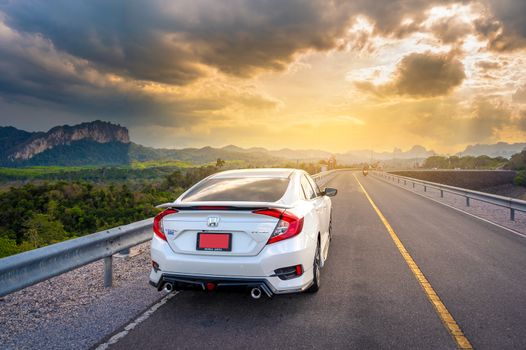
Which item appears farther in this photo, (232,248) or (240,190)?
(240,190)

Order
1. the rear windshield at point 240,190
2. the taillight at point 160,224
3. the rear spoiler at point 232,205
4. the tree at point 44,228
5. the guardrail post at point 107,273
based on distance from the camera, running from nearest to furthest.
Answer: the rear spoiler at point 232,205
the taillight at point 160,224
the rear windshield at point 240,190
the guardrail post at point 107,273
the tree at point 44,228

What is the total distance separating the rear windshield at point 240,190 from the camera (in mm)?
4164

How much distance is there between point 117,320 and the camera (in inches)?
143

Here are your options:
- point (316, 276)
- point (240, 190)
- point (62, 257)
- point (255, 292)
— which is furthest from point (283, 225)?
point (62, 257)

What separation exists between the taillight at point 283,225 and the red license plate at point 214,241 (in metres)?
0.41

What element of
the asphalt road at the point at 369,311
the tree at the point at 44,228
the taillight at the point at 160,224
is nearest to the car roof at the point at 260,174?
the taillight at the point at 160,224

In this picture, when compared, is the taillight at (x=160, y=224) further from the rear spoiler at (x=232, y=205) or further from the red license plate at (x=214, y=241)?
the red license plate at (x=214, y=241)

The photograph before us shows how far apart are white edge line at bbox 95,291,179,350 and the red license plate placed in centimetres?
100

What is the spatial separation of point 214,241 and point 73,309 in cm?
204

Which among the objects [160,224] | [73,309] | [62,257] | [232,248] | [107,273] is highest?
[160,224]

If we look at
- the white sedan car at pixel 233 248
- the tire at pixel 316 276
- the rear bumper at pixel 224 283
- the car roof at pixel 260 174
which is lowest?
the tire at pixel 316 276

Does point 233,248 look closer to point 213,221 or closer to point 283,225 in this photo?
point 213,221

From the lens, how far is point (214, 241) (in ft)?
11.7

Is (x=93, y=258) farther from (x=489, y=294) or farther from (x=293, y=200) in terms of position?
(x=489, y=294)
